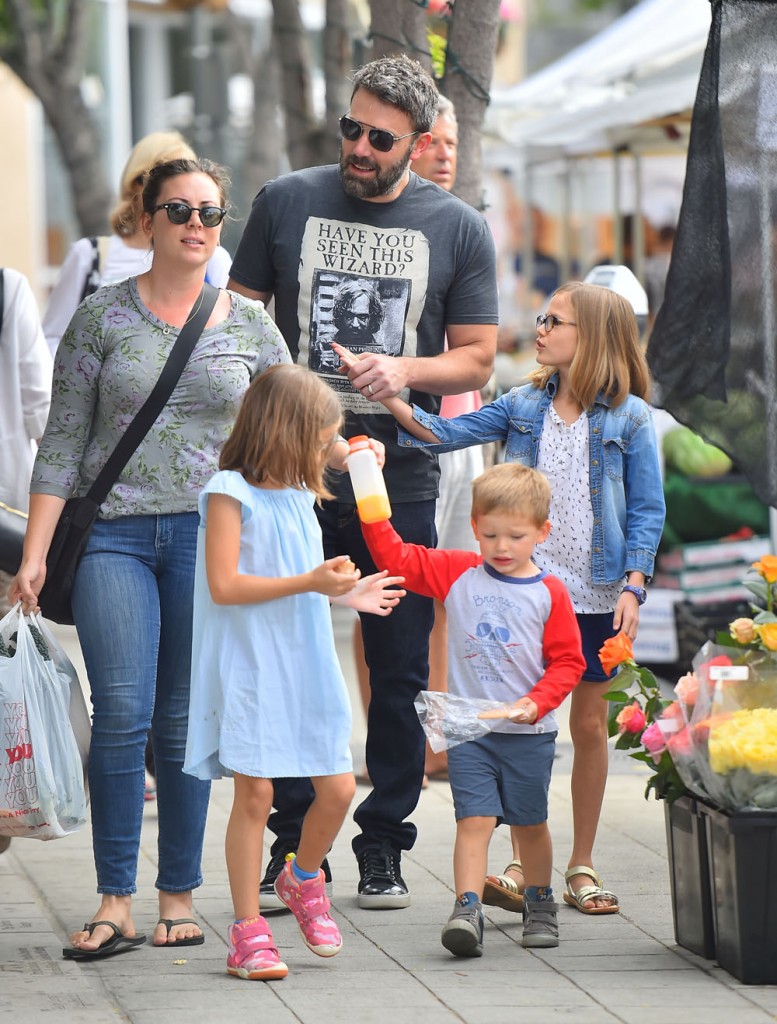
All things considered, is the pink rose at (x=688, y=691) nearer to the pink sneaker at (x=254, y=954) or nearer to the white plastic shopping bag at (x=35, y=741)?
the pink sneaker at (x=254, y=954)

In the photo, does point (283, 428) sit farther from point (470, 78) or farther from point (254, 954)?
point (470, 78)

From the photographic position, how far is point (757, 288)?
436cm

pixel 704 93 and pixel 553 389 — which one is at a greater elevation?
pixel 704 93

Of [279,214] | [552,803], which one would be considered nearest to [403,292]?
[279,214]

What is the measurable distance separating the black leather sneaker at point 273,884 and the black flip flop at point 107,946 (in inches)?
18.9

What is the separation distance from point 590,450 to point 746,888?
130 centimetres

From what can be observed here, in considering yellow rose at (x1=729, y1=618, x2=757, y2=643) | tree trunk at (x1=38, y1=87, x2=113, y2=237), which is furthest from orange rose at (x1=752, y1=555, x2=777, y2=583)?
tree trunk at (x1=38, y1=87, x2=113, y2=237)

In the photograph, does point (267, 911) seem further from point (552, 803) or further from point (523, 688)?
point (552, 803)

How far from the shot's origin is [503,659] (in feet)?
14.4

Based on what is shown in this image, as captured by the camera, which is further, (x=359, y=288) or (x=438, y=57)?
(x=438, y=57)

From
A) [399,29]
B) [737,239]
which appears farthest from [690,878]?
[399,29]

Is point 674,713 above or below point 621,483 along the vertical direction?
below

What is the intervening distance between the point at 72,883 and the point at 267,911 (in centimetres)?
73

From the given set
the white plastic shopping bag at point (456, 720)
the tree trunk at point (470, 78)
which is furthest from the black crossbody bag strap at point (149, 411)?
the tree trunk at point (470, 78)
